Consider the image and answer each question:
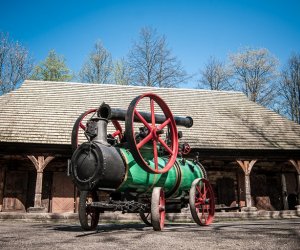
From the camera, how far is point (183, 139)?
12633 millimetres

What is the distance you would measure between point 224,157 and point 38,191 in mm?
7343

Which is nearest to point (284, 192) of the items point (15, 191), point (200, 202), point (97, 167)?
point (200, 202)

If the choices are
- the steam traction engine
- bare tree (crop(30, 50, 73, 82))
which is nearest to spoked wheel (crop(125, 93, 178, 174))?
the steam traction engine

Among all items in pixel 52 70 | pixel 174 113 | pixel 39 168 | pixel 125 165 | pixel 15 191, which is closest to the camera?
pixel 125 165

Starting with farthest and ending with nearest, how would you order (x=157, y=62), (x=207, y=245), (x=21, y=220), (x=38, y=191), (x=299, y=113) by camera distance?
(x=299, y=113)
(x=157, y=62)
(x=38, y=191)
(x=21, y=220)
(x=207, y=245)

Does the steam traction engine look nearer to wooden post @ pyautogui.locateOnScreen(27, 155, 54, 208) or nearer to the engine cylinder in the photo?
the engine cylinder

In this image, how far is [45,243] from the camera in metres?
3.76

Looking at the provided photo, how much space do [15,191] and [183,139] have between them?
718cm

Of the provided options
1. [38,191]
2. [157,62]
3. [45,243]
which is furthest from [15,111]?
[157,62]

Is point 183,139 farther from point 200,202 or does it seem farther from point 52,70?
point 52,70

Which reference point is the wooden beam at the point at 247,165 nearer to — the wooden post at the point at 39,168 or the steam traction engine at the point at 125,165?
the steam traction engine at the point at 125,165

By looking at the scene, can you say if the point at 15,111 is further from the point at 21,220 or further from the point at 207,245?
the point at 207,245

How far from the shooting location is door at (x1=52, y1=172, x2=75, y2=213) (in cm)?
1267

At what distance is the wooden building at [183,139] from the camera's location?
38.8 feet
